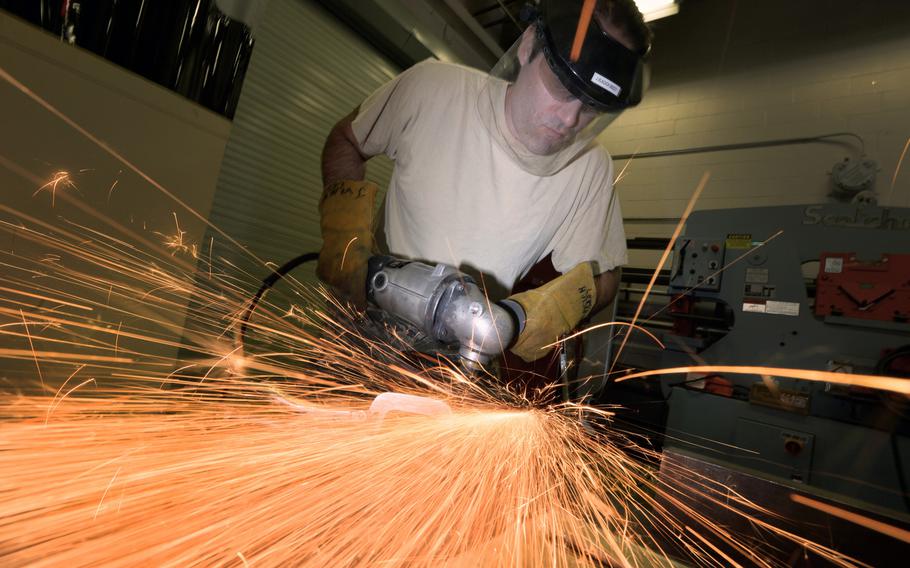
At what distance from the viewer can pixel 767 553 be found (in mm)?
1071

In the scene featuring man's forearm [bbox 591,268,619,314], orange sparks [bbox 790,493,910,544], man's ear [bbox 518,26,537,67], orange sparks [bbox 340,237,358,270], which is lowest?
orange sparks [bbox 790,493,910,544]

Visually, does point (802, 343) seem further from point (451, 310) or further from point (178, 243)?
point (178, 243)

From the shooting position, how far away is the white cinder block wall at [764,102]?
4270mm

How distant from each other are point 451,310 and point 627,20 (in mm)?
1120

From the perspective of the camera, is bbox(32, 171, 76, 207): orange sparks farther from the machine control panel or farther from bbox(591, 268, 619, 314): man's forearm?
the machine control panel

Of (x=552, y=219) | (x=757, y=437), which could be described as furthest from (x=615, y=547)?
(x=757, y=437)

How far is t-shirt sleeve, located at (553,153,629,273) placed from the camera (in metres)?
1.82

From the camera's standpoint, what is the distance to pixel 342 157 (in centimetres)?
176

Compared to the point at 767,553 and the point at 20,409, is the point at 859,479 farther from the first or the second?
the point at 20,409

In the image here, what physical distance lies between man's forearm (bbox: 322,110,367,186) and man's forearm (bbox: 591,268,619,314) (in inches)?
44.7

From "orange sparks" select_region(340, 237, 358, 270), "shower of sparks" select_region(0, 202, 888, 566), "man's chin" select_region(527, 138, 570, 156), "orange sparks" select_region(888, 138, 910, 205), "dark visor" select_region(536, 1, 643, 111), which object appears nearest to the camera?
"shower of sparks" select_region(0, 202, 888, 566)

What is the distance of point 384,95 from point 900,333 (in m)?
3.23

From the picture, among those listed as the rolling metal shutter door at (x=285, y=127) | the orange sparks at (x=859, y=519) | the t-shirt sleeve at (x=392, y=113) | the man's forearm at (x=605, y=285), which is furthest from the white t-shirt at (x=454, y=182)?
the rolling metal shutter door at (x=285, y=127)

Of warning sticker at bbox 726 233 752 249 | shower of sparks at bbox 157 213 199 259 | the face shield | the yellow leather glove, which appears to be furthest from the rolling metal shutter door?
warning sticker at bbox 726 233 752 249
